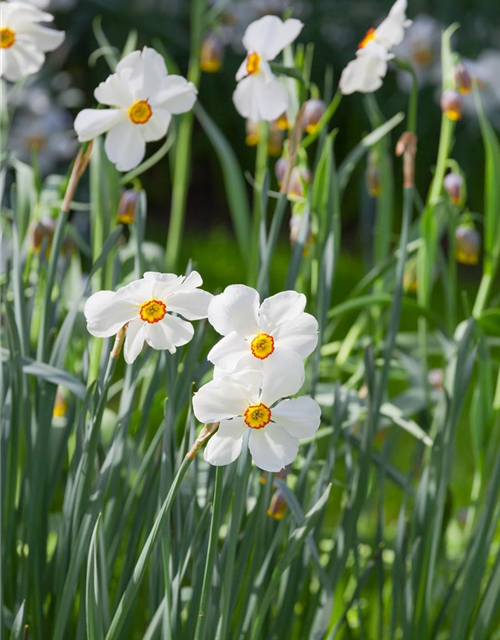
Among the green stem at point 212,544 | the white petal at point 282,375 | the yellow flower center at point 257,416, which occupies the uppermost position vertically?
the white petal at point 282,375

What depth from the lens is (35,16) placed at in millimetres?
925

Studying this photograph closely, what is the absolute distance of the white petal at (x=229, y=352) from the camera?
1.97ft

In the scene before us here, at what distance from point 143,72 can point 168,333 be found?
308 mm

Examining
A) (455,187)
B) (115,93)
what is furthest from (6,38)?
(455,187)

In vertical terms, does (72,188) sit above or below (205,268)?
below

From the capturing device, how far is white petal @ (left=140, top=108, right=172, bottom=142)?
2.83 ft

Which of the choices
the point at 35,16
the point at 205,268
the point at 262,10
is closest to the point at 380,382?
the point at 35,16

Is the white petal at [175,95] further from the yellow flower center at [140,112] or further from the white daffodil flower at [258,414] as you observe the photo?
the white daffodil flower at [258,414]

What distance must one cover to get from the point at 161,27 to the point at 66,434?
3623mm

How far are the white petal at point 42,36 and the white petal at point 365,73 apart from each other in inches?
12.5

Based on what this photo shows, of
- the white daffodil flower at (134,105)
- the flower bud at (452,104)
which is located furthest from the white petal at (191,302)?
the flower bud at (452,104)

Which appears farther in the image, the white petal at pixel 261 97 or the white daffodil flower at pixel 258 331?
the white petal at pixel 261 97

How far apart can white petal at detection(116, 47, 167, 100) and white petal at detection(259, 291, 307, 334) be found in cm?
32

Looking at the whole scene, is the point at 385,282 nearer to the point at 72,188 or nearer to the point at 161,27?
the point at 72,188
